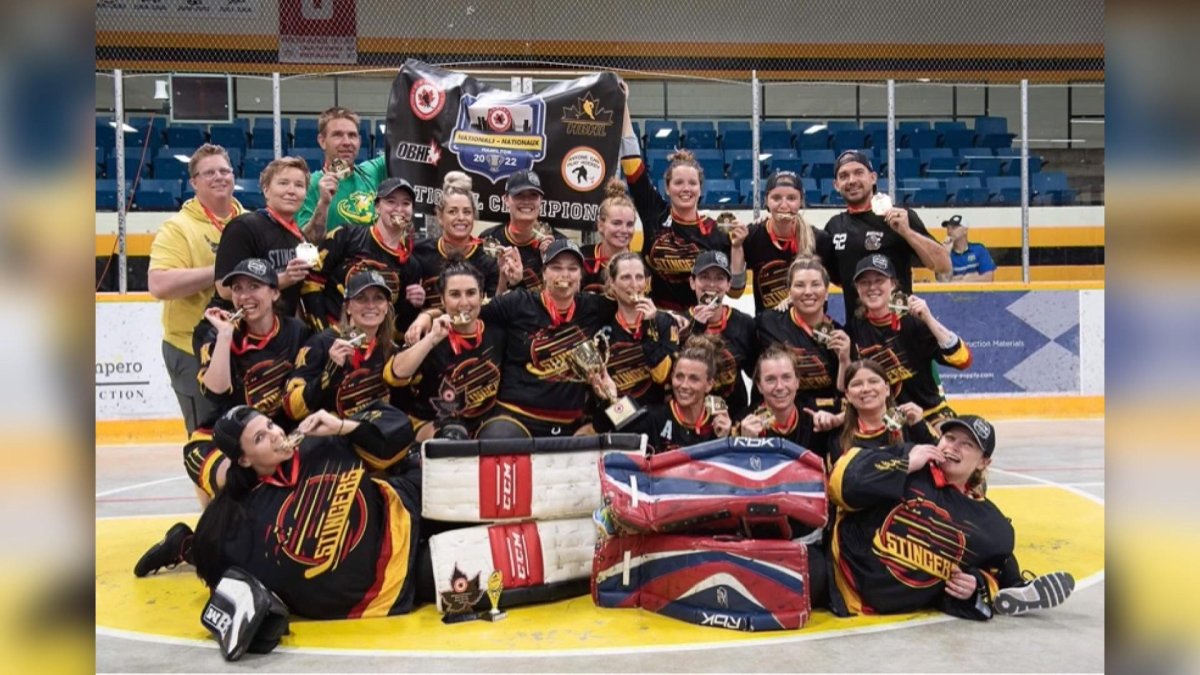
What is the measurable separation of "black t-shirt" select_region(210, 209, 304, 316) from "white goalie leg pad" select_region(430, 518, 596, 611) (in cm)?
137

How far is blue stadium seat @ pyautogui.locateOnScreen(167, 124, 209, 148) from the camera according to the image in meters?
10.9

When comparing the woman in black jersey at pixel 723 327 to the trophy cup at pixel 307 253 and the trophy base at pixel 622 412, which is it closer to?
the trophy base at pixel 622 412

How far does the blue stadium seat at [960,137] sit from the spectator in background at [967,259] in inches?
126

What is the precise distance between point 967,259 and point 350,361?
669 centimetres

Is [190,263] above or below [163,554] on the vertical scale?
above

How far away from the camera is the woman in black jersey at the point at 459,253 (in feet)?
15.2

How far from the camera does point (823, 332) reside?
14.4 feet

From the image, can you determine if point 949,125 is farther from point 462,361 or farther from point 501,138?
point 462,361

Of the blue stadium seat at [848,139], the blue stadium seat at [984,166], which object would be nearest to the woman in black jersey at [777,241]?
the blue stadium seat at [984,166]

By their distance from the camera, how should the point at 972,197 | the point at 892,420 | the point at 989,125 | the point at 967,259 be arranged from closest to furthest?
the point at 892,420 < the point at 967,259 < the point at 972,197 < the point at 989,125

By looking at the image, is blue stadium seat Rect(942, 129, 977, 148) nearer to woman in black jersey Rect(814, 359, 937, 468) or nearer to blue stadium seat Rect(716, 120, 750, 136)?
blue stadium seat Rect(716, 120, 750, 136)

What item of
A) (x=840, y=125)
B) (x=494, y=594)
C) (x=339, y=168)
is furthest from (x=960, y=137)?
(x=494, y=594)
